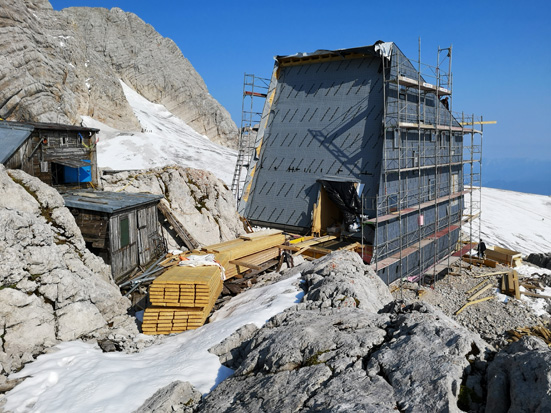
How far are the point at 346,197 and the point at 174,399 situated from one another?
15.4m

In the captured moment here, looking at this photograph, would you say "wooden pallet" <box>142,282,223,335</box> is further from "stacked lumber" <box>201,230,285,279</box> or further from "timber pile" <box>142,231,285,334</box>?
"stacked lumber" <box>201,230,285,279</box>

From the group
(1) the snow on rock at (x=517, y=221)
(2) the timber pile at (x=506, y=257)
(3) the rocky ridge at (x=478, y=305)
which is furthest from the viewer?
(1) the snow on rock at (x=517, y=221)

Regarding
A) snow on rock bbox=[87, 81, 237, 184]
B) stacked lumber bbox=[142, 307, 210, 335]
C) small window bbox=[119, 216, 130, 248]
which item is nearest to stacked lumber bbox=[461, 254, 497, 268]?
snow on rock bbox=[87, 81, 237, 184]


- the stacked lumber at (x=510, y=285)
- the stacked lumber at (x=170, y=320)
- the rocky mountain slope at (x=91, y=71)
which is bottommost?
the stacked lumber at (x=510, y=285)

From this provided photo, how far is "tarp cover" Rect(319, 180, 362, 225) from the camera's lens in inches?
819

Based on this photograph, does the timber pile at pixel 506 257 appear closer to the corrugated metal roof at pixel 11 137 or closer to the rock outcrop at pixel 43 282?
the rock outcrop at pixel 43 282

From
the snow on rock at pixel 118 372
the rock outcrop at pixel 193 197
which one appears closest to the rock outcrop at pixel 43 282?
the snow on rock at pixel 118 372

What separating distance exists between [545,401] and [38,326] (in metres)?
10.0

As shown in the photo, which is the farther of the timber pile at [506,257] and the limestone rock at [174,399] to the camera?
the timber pile at [506,257]

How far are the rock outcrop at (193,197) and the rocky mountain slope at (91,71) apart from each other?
21351 millimetres

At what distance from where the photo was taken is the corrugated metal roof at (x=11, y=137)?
14.4 metres

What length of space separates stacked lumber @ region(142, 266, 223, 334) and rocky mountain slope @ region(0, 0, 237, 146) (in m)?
30.8

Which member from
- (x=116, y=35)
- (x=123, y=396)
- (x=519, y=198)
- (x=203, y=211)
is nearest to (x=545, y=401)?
(x=123, y=396)

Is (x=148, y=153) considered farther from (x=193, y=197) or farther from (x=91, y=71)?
(x=91, y=71)
